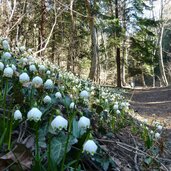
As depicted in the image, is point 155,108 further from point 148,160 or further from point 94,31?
point 148,160

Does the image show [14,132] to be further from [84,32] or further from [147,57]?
[147,57]

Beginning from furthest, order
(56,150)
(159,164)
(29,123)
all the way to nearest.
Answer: (159,164)
(29,123)
(56,150)

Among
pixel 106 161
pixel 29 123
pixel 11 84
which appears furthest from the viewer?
pixel 11 84

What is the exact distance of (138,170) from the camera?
2.46 meters

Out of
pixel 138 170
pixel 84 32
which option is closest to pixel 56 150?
pixel 138 170

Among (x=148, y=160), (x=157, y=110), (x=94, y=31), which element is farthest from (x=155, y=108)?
(x=148, y=160)

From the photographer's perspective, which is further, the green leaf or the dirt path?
the dirt path

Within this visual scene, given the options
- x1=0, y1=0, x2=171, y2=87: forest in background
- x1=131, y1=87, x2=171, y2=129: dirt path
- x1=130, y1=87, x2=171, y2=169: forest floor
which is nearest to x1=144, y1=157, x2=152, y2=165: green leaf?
x1=130, y1=87, x2=171, y2=169: forest floor

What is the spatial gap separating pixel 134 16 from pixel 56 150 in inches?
858

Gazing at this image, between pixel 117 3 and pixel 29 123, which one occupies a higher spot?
pixel 117 3

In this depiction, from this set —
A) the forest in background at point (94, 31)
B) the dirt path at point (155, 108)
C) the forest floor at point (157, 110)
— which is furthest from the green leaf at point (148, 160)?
the forest in background at point (94, 31)

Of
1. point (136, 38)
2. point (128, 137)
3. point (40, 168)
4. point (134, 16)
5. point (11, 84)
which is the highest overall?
point (134, 16)

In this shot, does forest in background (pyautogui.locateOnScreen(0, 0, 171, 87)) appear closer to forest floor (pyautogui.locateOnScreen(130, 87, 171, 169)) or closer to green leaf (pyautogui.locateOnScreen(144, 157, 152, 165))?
forest floor (pyautogui.locateOnScreen(130, 87, 171, 169))

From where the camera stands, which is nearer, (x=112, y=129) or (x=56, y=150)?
(x=56, y=150)
